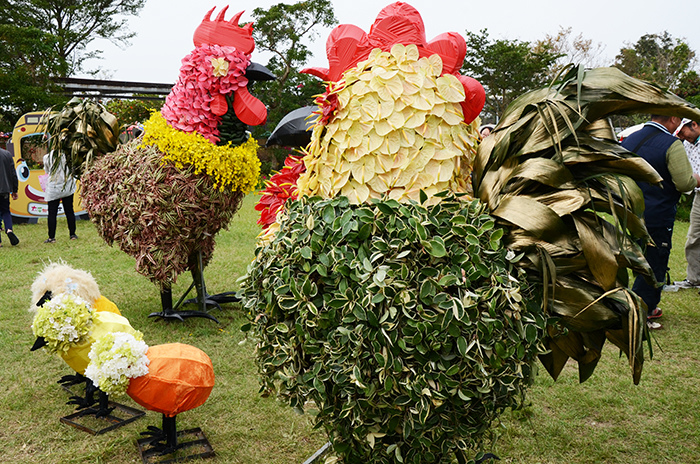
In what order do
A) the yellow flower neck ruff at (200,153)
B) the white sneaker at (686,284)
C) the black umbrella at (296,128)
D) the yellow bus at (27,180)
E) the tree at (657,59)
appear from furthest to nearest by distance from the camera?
the tree at (657,59), the yellow bus at (27,180), the white sneaker at (686,284), the yellow flower neck ruff at (200,153), the black umbrella at (296,128)

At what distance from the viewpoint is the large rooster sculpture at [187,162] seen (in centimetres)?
371

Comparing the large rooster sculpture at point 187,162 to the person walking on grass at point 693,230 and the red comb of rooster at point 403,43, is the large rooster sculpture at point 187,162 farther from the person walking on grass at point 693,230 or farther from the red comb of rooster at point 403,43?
the person walking on grass at point 693,230

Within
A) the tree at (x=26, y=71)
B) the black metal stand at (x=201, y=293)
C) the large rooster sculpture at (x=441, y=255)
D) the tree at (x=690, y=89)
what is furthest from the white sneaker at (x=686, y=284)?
the tree at (x=26, y=71)

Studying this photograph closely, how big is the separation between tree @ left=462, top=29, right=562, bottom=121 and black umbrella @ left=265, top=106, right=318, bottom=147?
22.8m

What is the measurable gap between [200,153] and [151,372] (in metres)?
1.92

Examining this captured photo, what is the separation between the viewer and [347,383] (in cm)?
163

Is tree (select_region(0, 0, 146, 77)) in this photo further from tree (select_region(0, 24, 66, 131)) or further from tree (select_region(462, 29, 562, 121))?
tree (select_region(462, 29, 562, 121))

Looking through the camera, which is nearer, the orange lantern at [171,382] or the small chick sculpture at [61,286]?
the orange lantern at [171,382]

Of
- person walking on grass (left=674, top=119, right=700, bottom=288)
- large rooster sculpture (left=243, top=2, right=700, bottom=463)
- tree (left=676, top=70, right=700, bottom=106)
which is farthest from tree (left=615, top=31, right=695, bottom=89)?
large rooster sculpture (left=243, top=2, right=700, bottom=463)

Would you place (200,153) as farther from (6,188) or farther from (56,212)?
(6,188)

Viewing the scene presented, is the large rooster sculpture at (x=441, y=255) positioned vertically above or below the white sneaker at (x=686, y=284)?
above

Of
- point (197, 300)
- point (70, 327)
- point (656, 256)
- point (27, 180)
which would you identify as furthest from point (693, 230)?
point (27, 180)

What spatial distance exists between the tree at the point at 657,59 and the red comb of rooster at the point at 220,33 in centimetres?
1403

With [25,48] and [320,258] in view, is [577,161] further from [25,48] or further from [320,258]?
[25,48]
